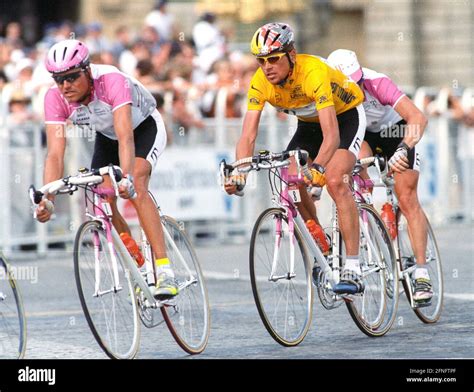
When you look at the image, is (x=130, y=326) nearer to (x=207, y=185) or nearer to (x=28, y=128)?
(x=28, y=128)

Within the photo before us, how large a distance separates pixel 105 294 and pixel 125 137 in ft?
3.10

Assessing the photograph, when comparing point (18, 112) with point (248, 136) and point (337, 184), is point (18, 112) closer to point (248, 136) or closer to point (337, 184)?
point (248, 136)

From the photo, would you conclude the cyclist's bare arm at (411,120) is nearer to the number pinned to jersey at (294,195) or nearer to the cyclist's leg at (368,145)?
the cyclist's leg at (368,145)

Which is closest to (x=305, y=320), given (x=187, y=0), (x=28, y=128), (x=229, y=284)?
(x=229, y=284)

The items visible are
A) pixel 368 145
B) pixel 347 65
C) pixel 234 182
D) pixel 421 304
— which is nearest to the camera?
pixel 234 182

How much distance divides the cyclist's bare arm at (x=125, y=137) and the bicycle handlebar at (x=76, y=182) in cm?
21

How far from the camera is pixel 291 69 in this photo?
8.84m

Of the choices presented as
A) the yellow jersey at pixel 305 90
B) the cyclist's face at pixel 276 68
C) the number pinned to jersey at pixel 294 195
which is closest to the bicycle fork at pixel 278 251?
the number pinned to jersey at pixel 294 195

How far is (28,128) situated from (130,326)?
7.57m

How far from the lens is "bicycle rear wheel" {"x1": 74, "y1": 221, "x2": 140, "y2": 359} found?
7.88m

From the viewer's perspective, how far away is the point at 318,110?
28.9 ft

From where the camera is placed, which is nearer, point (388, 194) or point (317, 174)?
point (317, 174)

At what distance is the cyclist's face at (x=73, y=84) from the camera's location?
8211 mm

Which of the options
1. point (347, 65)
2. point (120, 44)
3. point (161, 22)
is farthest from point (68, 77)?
point (161, 22)
